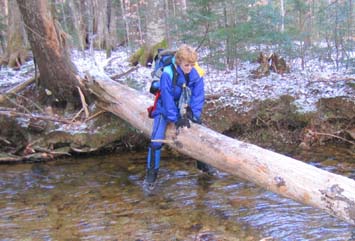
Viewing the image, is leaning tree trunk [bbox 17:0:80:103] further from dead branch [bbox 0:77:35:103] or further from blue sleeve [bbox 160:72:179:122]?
blue sleeve [bbox 160:72:179:122]

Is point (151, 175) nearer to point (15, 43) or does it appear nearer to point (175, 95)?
point (175, 95)

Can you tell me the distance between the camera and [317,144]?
28.8ft

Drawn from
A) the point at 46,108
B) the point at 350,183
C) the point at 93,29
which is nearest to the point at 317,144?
the point at 350,183

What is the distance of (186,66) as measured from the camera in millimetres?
5668

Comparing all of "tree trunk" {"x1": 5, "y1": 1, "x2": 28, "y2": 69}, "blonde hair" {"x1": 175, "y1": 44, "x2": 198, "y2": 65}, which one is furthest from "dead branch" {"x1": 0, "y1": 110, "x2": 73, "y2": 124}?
"tree trunk" {"x1": 5, "y1": 1, "x2": 28, "y2": 69}

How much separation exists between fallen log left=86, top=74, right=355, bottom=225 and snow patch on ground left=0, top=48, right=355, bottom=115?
295 cm

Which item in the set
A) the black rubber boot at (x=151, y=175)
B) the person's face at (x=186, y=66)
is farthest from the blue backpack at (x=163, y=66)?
the black rubber boot at (x=151, y=175)

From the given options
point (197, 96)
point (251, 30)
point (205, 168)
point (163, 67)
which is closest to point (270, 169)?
point (197, 96)

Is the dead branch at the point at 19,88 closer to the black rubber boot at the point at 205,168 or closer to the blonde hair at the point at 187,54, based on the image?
the black rubber boot at the point at 205,168

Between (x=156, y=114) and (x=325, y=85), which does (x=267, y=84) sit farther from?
(x=156, y=114)

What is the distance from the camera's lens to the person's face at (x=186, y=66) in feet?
18.4

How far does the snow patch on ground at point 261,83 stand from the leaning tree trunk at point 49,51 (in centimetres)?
55

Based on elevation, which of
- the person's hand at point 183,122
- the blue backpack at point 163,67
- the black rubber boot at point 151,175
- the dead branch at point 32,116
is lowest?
the black rubber boot at point 151,175

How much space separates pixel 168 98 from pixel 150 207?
1710 millimetres
